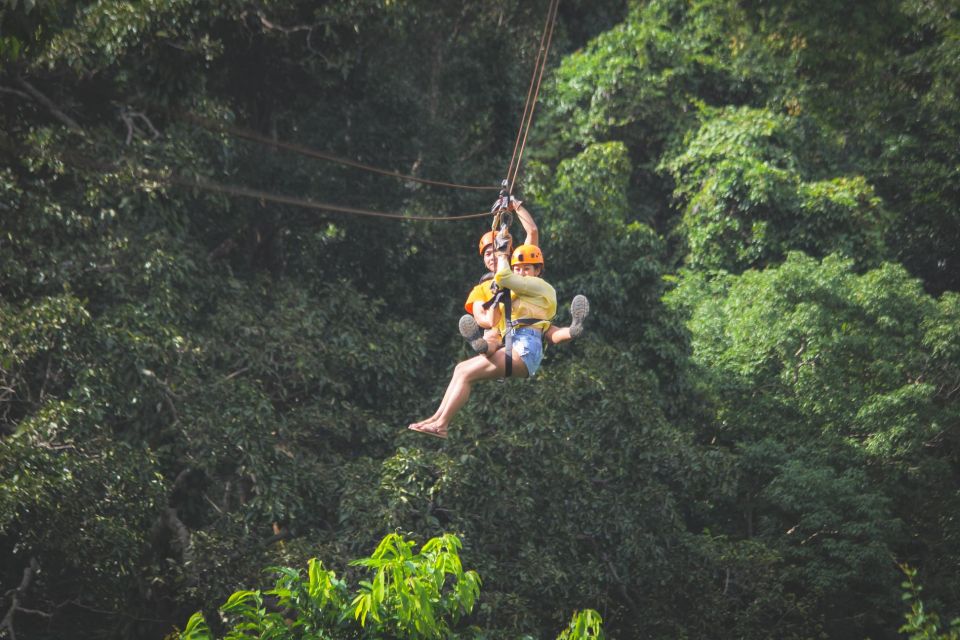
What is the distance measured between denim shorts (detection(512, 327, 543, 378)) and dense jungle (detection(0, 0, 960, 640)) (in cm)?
132

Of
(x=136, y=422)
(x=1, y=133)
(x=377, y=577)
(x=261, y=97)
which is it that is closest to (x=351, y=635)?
(x=377, y=577)

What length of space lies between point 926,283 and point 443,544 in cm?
1447

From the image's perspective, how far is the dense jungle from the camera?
422 inches

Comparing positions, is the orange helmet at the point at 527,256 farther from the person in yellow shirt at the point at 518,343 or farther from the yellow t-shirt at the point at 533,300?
the yellow t-shirt at the point at 533,300

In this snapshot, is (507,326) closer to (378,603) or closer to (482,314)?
(482,314)

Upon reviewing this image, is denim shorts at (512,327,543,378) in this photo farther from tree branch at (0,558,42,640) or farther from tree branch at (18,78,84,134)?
tree branch at (18,78,84,134)

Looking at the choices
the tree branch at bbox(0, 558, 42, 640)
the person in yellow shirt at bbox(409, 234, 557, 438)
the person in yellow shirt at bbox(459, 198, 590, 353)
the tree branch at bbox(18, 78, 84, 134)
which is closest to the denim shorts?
the person in yellow shirt at bbox(409, 234, 557, 438)

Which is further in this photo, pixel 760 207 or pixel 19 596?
pixel 760 207

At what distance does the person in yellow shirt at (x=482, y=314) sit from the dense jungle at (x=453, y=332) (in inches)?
45.5

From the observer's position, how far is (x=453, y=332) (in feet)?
45.1

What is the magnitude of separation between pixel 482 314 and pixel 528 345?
0.33 m

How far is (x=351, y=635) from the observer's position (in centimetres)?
709

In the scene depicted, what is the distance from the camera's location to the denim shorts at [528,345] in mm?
7934

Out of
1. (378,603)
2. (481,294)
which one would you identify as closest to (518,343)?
(481,294)
